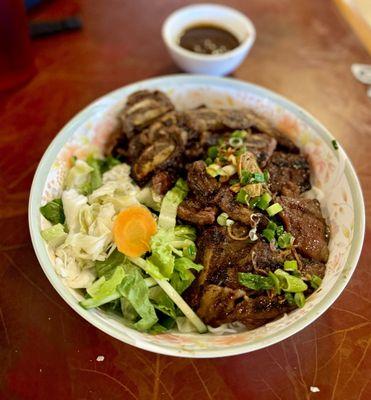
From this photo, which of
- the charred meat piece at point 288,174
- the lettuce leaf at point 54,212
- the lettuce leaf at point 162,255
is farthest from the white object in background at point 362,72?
the lettuce leaf at point 54,212

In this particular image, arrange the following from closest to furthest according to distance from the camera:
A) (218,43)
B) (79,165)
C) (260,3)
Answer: (79,165) → (218,43) → (260,3)

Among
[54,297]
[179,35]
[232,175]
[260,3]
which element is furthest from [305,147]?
[260,3]

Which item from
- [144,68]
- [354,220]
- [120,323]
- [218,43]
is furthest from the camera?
[144,68]

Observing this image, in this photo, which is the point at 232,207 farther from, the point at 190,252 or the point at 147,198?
the point at 147,198

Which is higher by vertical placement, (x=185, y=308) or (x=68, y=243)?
(x=68, y=243)

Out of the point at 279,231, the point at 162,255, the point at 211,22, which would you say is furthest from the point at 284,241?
the point at 211,22

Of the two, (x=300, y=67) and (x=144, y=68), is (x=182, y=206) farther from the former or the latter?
(x=300, y=67)

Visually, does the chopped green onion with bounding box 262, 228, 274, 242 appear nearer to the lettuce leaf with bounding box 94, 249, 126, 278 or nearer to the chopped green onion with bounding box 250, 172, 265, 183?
the chopped green onion with bounding box 250, 172, 265, 183
